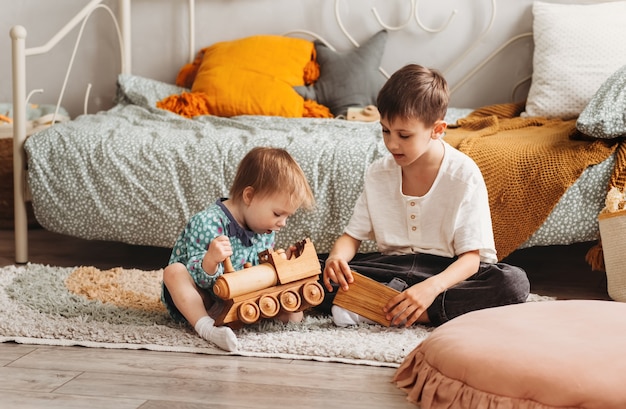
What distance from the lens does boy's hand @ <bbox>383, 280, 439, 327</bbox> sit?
1.71 meters

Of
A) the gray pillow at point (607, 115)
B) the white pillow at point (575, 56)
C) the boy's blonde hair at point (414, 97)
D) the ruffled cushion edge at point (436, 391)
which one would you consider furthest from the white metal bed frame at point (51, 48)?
the ruffled cushion edge at point (436, 391)

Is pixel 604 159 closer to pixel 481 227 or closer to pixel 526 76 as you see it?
pixel 481 227

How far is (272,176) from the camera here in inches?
68.2

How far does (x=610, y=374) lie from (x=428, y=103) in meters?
0.72

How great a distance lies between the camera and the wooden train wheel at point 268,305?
1.67m

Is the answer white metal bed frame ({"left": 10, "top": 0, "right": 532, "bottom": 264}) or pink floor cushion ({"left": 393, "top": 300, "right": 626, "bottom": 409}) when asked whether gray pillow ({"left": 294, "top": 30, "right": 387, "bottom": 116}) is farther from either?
pink floor cushion ({"left": 393, "top": 300, "right": 626, "bottom": 409})

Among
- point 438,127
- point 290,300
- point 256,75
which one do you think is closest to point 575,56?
point 256,75

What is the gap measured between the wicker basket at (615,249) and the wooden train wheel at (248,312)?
91cm

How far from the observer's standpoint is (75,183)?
2385 mm

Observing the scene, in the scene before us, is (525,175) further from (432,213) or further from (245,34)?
(245,34)

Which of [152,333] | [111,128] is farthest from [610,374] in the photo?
[111,128]

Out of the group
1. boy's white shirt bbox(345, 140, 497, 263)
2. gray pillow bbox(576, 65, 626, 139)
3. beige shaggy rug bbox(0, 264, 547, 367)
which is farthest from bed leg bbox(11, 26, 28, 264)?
gray pillow bbox(576, 65, 626, 139)

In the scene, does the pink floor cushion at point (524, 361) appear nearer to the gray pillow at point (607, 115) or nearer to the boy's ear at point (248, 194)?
the boy's ear at point (248, 194)

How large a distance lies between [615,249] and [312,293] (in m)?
0.79
